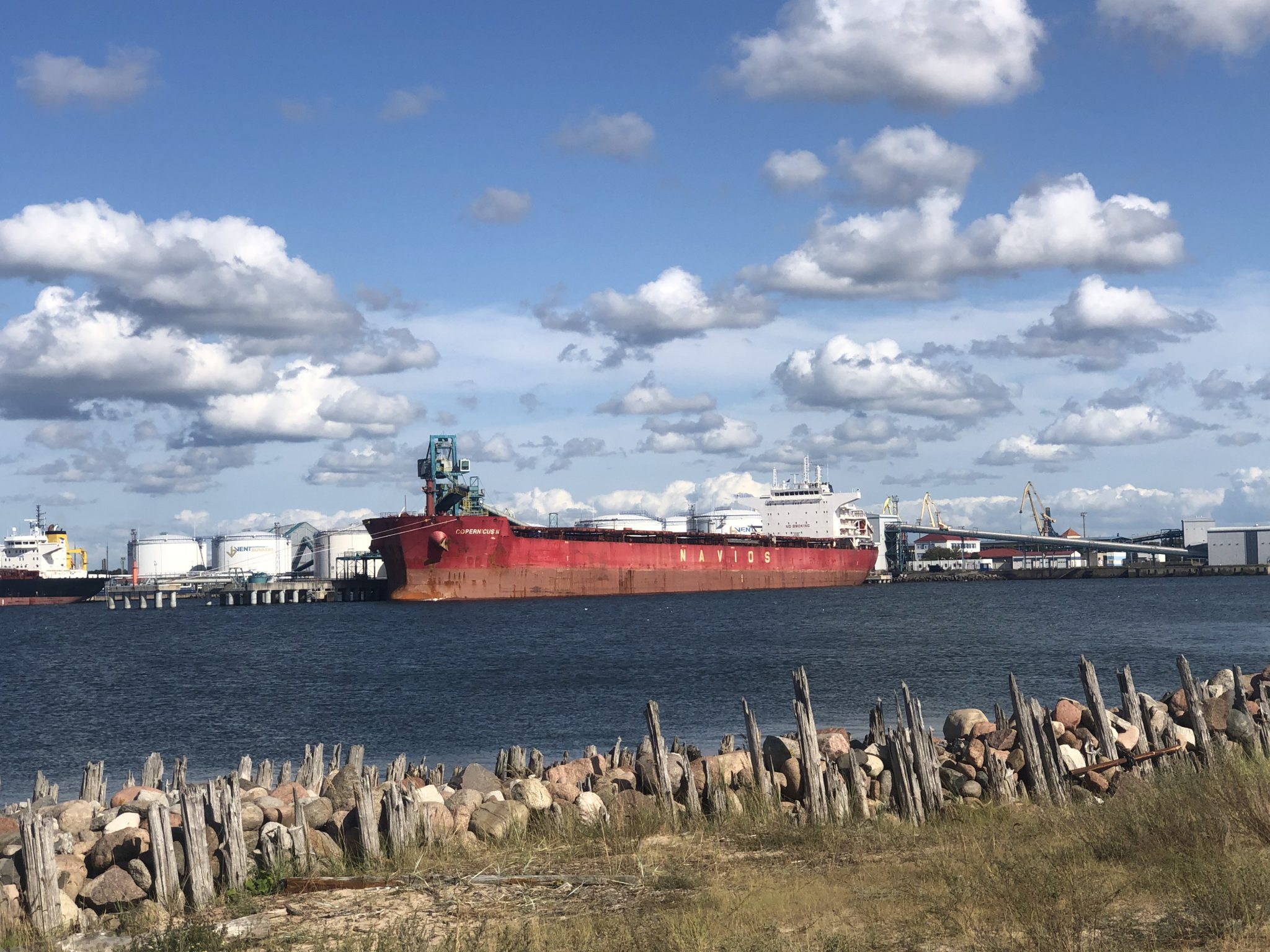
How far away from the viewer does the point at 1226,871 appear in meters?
7.10

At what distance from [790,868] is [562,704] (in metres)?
16.6

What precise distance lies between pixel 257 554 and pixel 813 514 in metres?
75.7

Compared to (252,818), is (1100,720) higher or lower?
higher

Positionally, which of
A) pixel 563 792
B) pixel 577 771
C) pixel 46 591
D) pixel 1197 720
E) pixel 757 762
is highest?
pixel 46 591

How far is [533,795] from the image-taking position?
1110 cm

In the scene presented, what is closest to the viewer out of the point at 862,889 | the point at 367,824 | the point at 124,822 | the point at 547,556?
the point at 862,889

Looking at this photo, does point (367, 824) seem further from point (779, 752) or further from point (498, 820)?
point (779, 752)

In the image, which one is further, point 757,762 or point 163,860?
point 757,762

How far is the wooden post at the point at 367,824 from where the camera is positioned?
9539 millimetres

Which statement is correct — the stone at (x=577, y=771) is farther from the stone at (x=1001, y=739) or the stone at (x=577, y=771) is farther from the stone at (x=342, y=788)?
the stone at (x=1001, y=739)

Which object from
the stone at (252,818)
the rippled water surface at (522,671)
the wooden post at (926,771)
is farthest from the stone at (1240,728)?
the stone at (252,818)

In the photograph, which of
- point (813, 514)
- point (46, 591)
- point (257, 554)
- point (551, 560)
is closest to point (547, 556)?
point (551, 560)

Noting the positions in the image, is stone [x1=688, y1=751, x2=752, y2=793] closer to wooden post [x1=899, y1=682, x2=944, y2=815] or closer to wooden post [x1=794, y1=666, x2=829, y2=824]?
wooden post [x1=794, y1=666, x2=829, y2=824]

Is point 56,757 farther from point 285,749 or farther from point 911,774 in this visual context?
point 911,774
